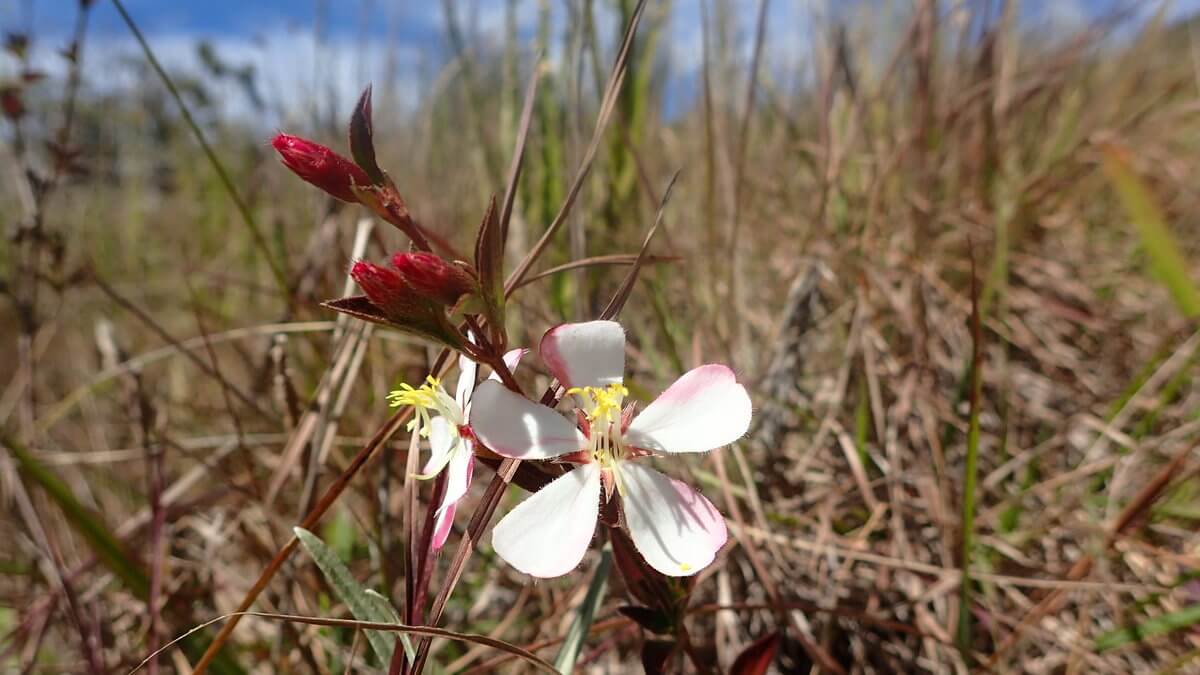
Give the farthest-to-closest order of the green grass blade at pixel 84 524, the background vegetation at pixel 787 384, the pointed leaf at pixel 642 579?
the background vegetation at pixel 787 384 → the green grass blade at pixel 84 524 → the pointed leaf at pixel 642 579

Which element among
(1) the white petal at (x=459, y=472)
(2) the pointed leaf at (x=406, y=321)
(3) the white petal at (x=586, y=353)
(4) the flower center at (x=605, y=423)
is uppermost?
(2) the pointed leaf at (x=406, y=321)

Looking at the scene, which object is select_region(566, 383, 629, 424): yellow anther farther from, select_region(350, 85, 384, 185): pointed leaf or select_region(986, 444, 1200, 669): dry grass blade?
select_region(986, 444, 1200, 669): dry grass blade

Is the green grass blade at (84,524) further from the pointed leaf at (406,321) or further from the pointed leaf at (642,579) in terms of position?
the pointed leaf at (642,579)

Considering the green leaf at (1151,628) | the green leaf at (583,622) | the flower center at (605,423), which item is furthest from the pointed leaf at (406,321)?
the green leaf at (1151,628)

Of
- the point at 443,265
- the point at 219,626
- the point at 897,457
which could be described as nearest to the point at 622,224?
the point at 897,457

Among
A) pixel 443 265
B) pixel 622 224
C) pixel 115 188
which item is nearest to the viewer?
pixel 443 265

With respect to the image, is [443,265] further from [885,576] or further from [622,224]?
[622,224]

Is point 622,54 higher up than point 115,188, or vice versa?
point 622,54
